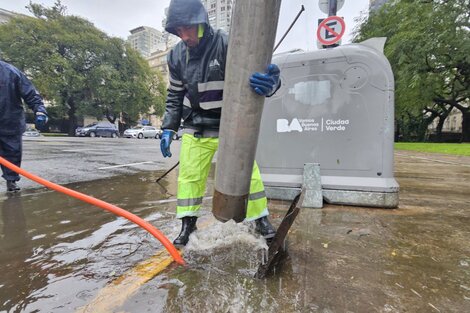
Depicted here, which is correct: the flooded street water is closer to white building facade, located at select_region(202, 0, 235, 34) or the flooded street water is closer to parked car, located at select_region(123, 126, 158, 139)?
white building facade, located at select_region(202, 0, 235, 34)

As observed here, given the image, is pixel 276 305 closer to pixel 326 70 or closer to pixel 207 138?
pixel 207 138

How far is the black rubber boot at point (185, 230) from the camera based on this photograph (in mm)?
2145

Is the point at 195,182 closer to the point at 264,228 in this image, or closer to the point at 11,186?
the point at 264,228

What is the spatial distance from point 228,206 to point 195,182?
1.40 feet

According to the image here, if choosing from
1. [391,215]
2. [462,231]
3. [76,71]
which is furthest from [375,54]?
[76,71]

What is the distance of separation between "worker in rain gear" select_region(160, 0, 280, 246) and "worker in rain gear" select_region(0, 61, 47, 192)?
278 centimetres

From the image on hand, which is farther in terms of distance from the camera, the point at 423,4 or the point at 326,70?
the point at 423,4

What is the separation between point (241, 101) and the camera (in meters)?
1.68

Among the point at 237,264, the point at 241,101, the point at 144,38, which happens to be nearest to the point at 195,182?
the point at 237,264

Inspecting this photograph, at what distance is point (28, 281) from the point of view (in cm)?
166

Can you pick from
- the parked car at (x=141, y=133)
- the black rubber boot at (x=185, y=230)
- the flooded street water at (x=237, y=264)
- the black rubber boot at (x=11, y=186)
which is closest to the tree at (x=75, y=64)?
the parked car at (x=141, y=133)

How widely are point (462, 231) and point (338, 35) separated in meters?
2.31

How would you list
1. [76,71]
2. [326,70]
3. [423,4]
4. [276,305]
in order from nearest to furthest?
1. [276,305]
2. [326,70]
3. [423,4]
4. [76,71]

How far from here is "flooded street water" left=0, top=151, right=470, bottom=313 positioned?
56.9 inches
